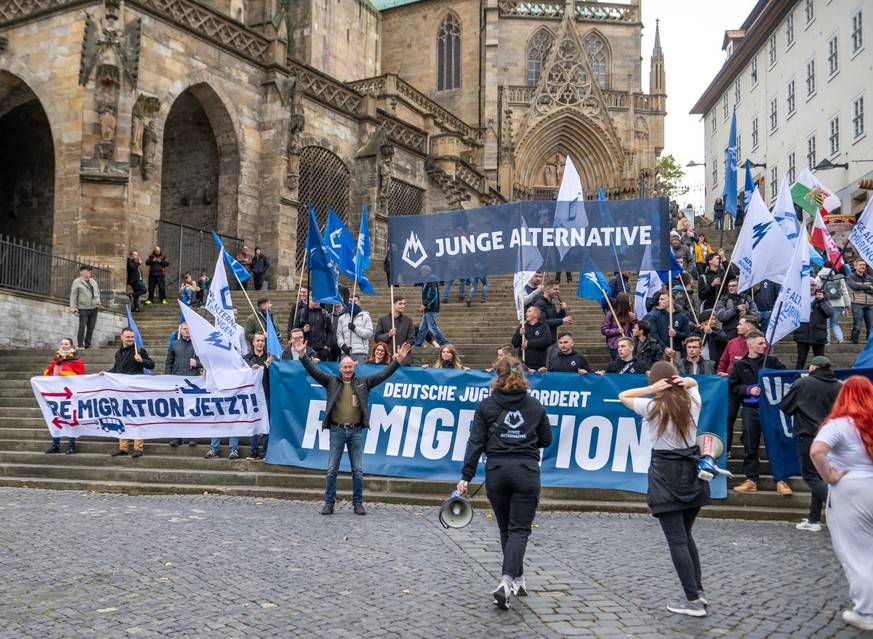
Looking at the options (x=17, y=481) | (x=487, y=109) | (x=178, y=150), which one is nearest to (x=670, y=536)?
(x=17, y=481)

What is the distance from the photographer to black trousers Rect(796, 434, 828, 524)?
8.31 metres

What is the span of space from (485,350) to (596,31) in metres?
40.3

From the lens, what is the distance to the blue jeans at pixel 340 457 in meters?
9.62

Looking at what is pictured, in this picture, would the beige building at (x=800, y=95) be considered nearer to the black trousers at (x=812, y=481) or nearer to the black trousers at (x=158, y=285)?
the black trousers at (x=158, y=285)

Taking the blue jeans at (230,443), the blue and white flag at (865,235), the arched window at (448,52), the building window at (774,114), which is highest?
the arched window at (448,52)

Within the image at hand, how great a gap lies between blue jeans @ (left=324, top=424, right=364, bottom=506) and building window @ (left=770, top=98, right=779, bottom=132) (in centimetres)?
3613

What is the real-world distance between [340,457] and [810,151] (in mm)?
32083

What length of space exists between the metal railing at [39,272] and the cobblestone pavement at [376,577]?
12.1 metres

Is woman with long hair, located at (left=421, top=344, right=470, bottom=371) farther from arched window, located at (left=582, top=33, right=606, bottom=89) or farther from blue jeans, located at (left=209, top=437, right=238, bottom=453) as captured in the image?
arched window, located at (left=582, top=33, right=606, bottom=89)

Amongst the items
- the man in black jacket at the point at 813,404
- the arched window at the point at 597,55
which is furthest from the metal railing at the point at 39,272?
the arched window at the point at 597,55

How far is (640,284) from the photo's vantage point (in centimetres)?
1459

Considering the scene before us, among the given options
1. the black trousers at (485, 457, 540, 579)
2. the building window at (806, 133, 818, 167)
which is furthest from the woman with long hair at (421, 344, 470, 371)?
the building window at (806, 133, 818, 167)

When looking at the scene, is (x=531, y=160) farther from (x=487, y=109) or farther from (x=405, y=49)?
(x=405, y=49)

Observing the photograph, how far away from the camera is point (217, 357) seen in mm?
11852
